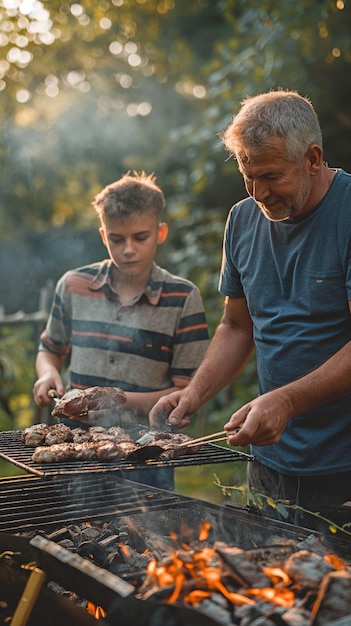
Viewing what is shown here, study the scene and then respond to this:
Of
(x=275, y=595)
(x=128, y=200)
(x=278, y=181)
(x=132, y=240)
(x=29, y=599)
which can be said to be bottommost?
(x=29, y=599)

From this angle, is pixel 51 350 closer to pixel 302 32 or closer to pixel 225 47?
pixel 302 32

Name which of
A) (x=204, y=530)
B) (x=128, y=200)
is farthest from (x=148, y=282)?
(x=204, y=530)

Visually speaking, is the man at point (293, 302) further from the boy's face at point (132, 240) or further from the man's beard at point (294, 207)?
the boy's face at point (132, 240)

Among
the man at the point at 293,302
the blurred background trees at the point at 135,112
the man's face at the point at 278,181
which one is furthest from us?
the blurred background trees at the point at 135,112

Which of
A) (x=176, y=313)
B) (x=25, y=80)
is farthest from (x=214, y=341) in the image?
(x=25, y=80)

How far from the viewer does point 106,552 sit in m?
2.68

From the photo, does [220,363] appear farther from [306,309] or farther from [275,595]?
[275,595]

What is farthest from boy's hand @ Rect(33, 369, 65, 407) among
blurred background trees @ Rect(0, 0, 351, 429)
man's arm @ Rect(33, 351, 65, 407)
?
blurred background trees @ Rect(0, 0, 351, 429)

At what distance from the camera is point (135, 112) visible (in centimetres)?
1508

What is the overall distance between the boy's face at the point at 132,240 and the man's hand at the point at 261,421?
170 cm

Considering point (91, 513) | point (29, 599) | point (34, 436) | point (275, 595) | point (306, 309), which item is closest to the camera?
point (275, 595)

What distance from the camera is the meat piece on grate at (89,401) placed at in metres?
3.79

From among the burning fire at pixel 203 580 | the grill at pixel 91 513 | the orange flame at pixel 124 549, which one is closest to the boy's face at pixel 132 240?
the grill at pixel 91 513

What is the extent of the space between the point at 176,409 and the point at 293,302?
2.66 ft
